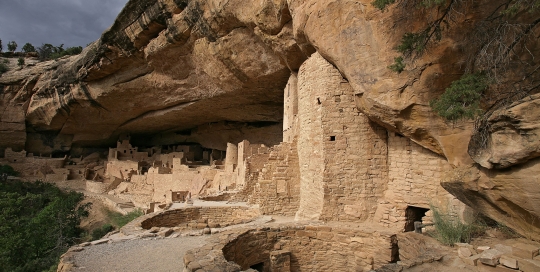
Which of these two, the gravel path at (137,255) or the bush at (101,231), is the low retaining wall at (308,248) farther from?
the bush at (101,231)

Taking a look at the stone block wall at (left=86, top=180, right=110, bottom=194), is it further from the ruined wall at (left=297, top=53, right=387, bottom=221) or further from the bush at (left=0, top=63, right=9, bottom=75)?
the ruined wall at (left=297, top=53, right=387, bottom=221)

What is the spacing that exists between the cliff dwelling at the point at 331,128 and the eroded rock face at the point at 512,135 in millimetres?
18

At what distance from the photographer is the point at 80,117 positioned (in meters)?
21.5

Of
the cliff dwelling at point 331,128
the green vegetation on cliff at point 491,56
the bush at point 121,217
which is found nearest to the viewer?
the green vegetation on cliff at point 491,56

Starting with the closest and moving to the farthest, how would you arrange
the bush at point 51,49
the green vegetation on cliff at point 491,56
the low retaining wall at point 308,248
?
the green vegetation on cliff at point 491,56 → the low retaining wall at point 308,248 → the bush at point 51,49

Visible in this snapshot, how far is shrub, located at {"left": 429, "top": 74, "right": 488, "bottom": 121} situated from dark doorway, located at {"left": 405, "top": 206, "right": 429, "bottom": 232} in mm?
3443

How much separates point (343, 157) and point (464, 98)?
364 cm

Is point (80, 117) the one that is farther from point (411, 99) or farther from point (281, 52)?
point (411, 99)

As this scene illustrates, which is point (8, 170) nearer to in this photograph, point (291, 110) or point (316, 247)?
point (291, 110)

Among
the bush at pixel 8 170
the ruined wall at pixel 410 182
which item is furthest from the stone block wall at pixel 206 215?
the bush at pixel 8 170

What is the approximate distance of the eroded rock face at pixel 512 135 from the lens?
393 cm

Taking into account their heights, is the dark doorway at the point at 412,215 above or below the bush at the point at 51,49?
below

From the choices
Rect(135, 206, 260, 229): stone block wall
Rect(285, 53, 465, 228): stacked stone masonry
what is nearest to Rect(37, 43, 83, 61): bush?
Rect(135, 206, 260, 229): stone block wall

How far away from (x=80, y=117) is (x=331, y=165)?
19627 mm
